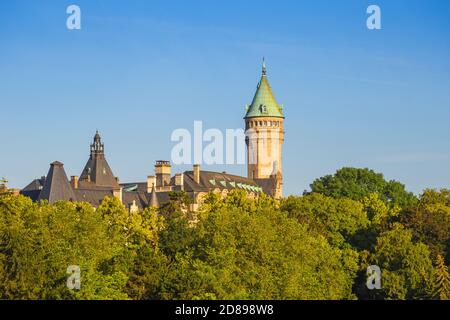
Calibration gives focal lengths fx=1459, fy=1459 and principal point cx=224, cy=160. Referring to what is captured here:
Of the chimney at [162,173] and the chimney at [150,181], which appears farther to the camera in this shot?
the chimney at [162,173]

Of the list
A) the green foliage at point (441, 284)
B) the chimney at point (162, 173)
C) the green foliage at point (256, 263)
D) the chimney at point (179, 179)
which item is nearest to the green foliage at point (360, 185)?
the chimney at point (179, 179)

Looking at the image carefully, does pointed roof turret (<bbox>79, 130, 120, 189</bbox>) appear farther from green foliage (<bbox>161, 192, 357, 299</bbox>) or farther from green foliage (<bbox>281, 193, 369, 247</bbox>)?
green foliage (<bbox>161, 192, 357, 299</bbox>)

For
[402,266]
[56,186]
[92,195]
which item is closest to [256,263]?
[402,266]

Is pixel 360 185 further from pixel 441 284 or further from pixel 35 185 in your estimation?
pixel 441 284

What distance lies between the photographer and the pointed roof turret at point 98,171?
612ft

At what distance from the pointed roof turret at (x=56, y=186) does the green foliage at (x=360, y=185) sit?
3635cm

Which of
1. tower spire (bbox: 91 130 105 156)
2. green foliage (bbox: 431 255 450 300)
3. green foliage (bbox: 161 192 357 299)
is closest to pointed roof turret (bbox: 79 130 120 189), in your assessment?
tower spire (bbox: 91 130 105 156)

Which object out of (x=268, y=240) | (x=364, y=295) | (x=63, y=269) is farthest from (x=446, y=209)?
(x=63, y=269)

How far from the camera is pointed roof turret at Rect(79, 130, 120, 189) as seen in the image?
186 metres

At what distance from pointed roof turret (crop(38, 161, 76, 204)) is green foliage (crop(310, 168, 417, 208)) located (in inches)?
1431

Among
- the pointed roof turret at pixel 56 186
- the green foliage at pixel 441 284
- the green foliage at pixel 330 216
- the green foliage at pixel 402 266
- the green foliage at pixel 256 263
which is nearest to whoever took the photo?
the green foliage at pixel 256 263

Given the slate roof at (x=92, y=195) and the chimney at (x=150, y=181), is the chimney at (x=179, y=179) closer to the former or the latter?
the chimney at (x=150, y=181)

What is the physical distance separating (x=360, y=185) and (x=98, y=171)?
1330 inches
